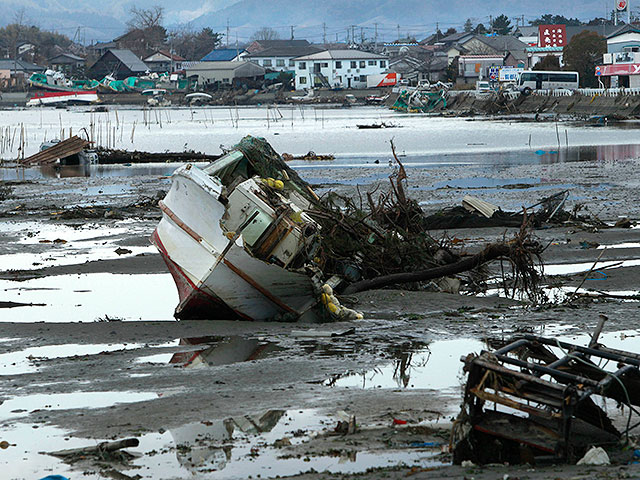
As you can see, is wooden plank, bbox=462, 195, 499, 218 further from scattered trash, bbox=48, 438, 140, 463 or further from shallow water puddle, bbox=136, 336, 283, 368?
scattered trash, bbox=48, 438, 140, 463

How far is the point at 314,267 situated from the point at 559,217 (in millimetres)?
8381

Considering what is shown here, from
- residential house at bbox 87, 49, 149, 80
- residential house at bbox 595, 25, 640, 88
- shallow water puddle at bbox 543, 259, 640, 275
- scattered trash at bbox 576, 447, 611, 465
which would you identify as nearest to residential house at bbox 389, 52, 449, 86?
residential house at bbox 87, 49, 149, 80

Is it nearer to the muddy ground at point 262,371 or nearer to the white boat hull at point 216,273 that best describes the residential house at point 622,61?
the muddy ground at point 262,371

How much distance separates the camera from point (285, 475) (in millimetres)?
6469

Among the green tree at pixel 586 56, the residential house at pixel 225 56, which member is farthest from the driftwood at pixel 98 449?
the residential house at pixel 225 56

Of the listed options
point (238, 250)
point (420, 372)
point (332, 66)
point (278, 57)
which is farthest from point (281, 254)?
point (278, 57)

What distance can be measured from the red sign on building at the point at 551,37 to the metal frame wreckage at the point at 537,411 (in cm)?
12142

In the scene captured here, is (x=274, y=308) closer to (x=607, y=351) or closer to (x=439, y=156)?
(x=607, y=351)

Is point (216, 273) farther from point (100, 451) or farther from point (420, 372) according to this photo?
point (100, 451)

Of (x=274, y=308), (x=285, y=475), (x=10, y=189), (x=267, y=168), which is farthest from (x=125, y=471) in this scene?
(x=10, y=189)

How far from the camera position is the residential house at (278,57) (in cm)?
15375

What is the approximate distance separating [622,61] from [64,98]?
79.2 metres

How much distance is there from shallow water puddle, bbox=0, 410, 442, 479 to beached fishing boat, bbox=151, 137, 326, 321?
3.99m

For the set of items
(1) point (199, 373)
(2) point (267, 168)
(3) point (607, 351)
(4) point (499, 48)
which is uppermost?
(4) point (499, 48)
